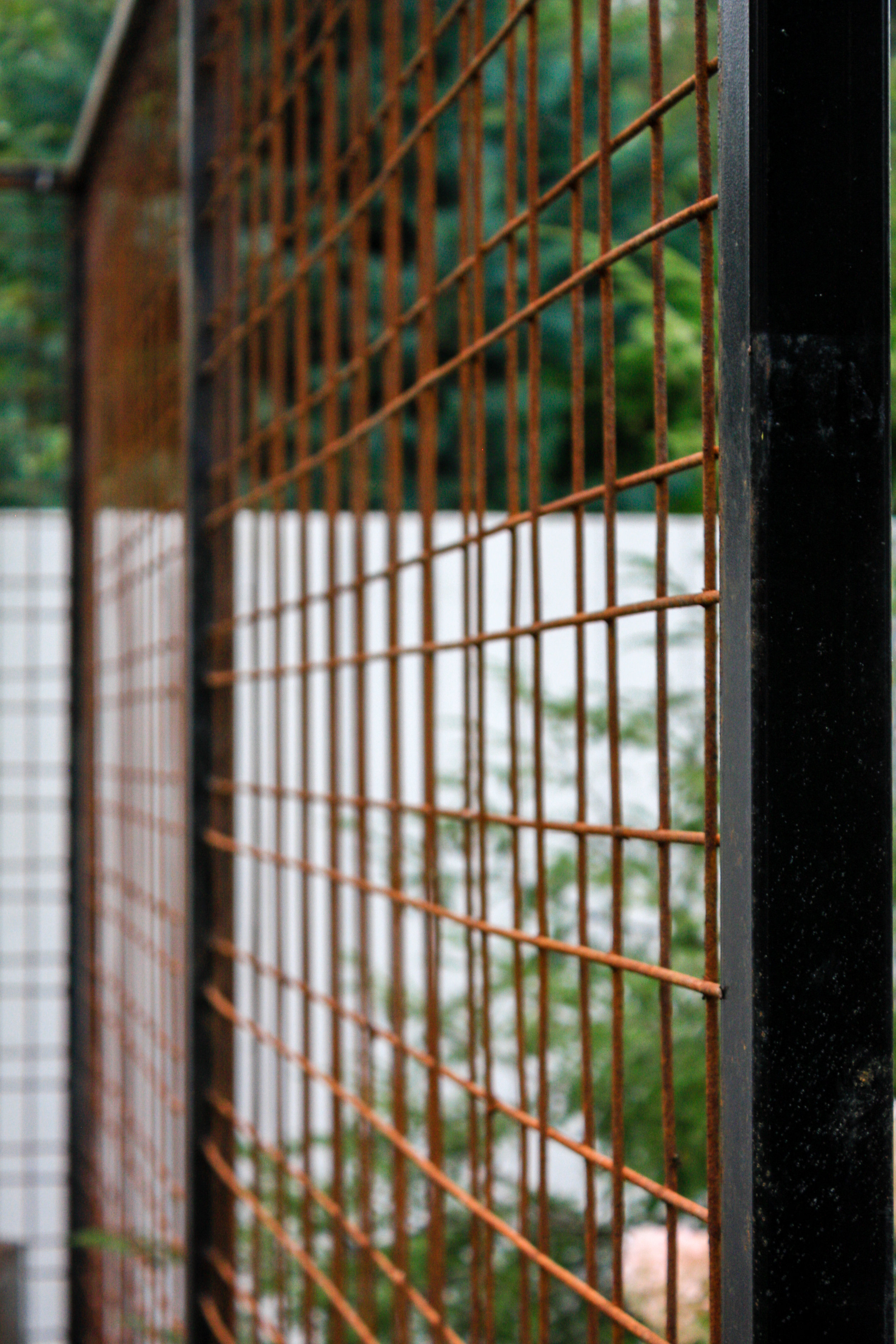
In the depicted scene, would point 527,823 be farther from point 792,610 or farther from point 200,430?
point 200,430

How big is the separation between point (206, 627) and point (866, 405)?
115 cm

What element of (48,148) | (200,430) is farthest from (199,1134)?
(48,148)

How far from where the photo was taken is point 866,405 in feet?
1.62

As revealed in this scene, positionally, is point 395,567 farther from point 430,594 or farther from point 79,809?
point 79,809

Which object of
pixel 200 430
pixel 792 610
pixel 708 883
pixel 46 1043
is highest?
pixel 200 430

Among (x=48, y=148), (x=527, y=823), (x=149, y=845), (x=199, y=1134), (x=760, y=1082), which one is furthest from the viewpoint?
(x=48, y=148)

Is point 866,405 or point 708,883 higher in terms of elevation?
point 866,405

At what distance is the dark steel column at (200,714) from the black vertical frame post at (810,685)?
1.12m

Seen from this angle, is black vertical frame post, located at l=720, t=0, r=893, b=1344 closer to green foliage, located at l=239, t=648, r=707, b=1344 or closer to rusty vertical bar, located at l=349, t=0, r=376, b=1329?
rusty vertical bar, located at l=349, t=0, r=376, b=1329

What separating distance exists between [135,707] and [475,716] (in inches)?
40.7

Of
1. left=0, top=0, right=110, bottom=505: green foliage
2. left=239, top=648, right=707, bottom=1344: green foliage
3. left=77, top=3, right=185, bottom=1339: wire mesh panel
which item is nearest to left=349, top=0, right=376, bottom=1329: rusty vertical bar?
left=239, top=648, right=707, bottom=1344: green foliage

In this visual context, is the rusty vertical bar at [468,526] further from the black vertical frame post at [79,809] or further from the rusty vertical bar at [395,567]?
the black vertical frame post at [79,809]

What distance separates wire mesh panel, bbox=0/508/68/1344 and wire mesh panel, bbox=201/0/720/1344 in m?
0.39

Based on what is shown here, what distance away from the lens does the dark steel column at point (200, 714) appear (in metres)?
1.53
